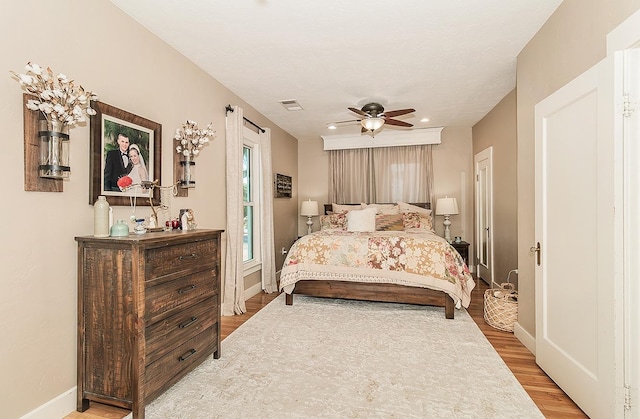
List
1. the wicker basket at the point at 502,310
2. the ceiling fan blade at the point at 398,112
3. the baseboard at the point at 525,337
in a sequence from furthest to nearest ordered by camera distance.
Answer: the ceiling fan blade at the point at 398,112, the wicker basket at the point at 502,310, the baseboard at the point at 525,337

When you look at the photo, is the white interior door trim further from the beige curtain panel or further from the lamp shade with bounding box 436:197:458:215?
the beige curtain panel

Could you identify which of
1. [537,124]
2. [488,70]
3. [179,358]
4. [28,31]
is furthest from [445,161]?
[28,31]

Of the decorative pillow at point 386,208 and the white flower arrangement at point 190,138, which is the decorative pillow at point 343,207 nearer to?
the decorative pillow at point 386,208

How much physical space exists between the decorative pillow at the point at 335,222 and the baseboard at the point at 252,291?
4.91ft

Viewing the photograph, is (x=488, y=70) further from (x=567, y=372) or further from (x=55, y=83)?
(x=55, y=83)

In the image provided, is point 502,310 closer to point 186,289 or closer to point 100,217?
point 186,289

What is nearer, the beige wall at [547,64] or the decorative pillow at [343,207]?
the beige wall at [547,64]

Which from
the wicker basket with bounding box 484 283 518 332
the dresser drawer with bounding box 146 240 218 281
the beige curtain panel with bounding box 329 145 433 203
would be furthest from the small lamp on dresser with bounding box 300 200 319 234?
the dresser drawer with bounding box 146 240 218 281

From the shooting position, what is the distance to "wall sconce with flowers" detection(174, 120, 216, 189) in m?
2.93

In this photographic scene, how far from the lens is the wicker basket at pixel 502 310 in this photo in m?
3.16

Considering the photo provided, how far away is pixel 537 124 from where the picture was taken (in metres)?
2.46

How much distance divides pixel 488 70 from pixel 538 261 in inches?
83.0

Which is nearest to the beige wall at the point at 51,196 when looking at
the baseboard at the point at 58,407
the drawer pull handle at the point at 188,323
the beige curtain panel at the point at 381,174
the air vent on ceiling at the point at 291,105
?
the baseboard at the point at 58,407

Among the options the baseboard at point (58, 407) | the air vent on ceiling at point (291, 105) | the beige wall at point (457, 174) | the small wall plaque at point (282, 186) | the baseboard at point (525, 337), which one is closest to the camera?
the baseboard at point (58, 407)
